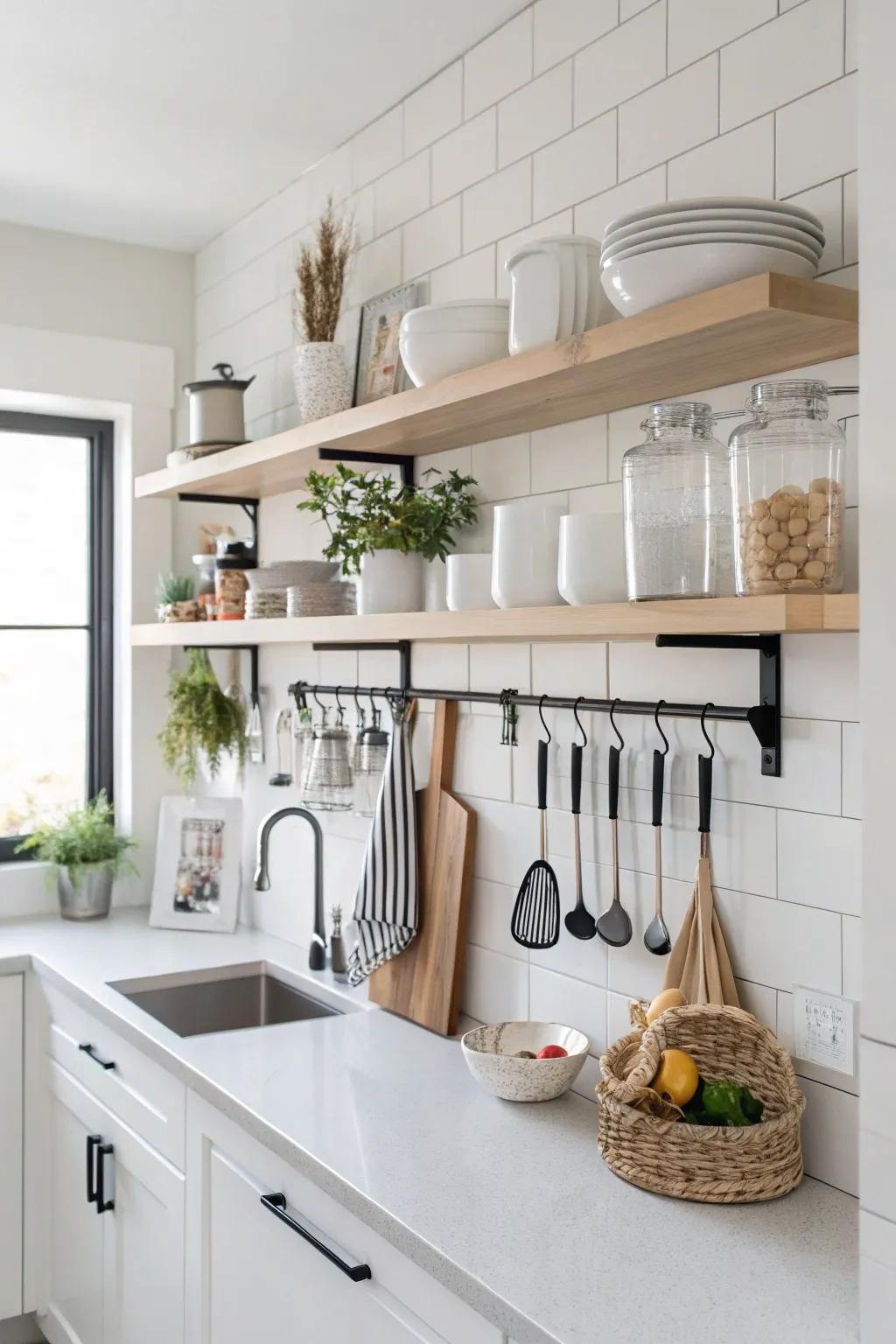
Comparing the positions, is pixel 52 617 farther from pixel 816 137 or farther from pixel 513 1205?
pixel 816 137

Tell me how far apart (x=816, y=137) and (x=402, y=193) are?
1.07 metres

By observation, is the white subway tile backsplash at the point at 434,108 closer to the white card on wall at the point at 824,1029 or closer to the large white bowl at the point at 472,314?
the large white bowl at the point at 472,314

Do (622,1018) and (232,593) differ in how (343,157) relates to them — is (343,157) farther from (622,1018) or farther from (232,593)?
(622,1018)

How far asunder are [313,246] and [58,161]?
0.60 meters

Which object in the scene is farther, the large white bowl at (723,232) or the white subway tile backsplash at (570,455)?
the white subway tile backsplash at (570,455)

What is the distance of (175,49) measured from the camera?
2219 mm

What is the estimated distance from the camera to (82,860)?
3102mm

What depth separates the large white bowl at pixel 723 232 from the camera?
1.36m

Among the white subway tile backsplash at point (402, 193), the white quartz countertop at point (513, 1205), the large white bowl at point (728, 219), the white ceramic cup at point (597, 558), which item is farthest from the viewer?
the white subway tile backsplash at point (402, 193)

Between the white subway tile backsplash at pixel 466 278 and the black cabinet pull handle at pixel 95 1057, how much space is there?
132 cm

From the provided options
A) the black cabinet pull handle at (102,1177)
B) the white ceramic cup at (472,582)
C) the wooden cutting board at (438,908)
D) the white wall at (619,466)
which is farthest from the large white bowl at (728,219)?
the black cabinet pull handle at (102,1177)

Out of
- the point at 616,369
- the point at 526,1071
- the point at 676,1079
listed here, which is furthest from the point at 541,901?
the point at 616,369

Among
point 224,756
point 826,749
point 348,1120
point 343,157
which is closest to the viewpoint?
point 826,749

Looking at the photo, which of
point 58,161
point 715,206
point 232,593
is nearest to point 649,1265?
point 715,206
